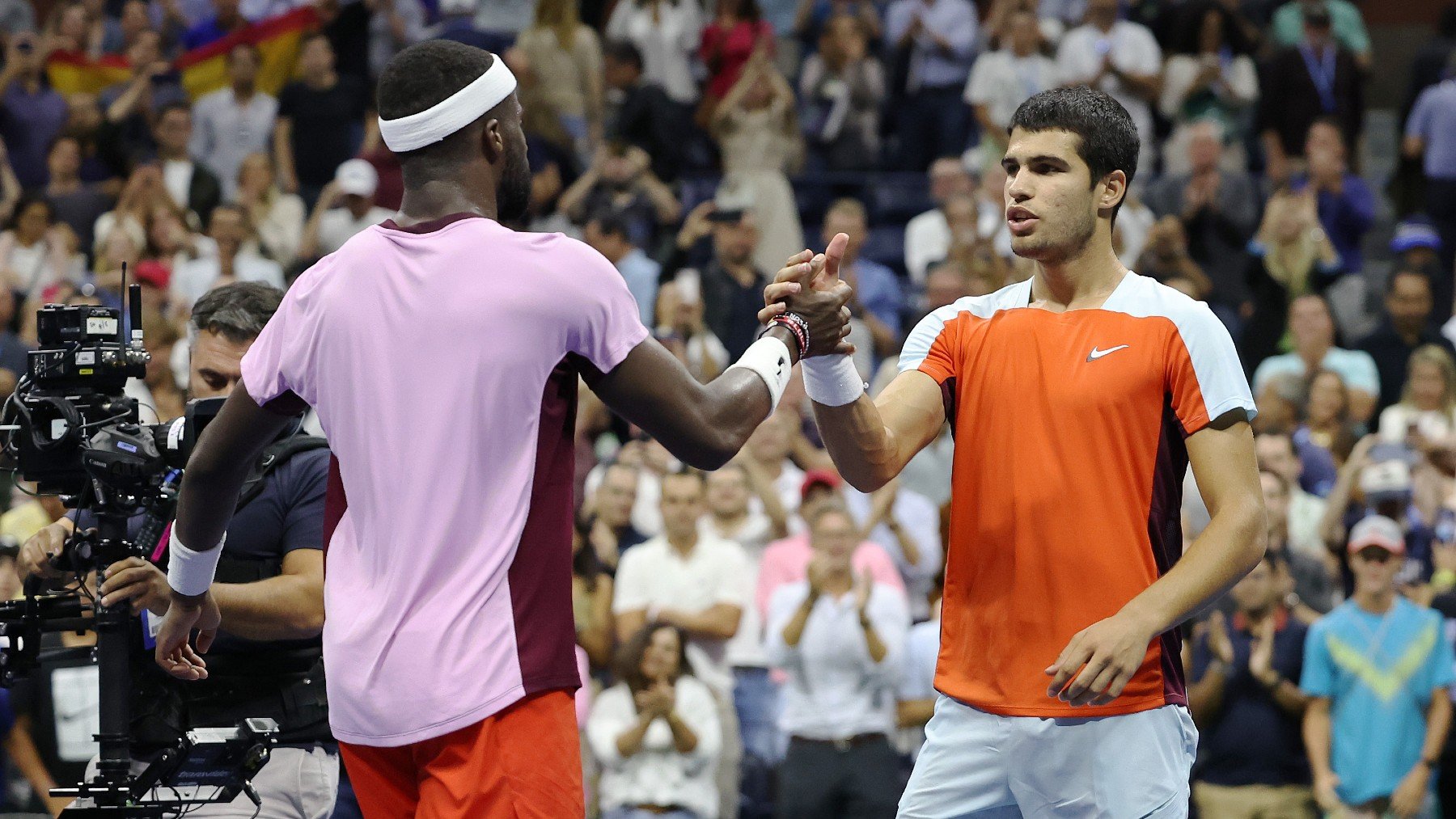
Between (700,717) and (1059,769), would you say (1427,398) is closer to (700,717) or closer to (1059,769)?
(700,717)

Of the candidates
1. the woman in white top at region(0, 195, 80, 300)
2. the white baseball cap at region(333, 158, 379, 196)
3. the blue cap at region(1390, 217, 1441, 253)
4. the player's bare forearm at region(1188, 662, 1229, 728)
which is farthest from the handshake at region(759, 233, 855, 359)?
the woman in white top at region(0, 195, 80, 300)

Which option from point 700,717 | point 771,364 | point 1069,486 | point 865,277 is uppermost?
point 771,364

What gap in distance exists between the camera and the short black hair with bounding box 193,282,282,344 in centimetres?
517

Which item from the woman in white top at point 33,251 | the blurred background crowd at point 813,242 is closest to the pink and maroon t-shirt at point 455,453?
the blurred background crowd at point 813,242

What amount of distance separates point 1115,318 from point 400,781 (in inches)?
79.6

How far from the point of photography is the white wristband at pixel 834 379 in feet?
14.1

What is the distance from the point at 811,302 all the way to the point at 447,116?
1.01 metres

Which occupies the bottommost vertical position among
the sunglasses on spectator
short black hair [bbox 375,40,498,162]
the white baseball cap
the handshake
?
the sunglasses on spectator

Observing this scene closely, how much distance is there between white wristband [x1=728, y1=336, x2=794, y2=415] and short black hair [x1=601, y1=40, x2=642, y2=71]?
10621 mm

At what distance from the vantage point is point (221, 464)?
381 centimetres

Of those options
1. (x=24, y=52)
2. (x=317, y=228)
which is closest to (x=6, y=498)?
(x=317, y=228)

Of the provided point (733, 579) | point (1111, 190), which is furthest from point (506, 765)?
point (733, 579)

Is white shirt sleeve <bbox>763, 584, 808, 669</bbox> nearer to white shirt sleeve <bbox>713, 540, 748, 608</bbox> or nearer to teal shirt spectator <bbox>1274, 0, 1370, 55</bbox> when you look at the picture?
white shirt sleeve <bbox>713, 540, 748, 608</bbox>

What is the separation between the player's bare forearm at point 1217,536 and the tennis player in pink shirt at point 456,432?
3.55ft
